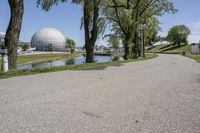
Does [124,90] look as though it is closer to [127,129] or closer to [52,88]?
[52,88]

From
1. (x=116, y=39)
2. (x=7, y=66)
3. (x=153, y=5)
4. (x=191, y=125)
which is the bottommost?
(x=191, y=125)

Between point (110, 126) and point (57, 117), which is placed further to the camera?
point (57, 117)

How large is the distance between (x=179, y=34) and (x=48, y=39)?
64144mm

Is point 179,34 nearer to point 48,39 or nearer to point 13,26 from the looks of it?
point 48,39

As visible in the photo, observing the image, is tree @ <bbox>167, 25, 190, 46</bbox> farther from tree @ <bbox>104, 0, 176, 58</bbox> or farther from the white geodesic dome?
tree @ <bbox>104, 0, 176, 58</bbox>

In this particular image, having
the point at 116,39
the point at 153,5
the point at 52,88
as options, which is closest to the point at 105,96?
the point at 52,88

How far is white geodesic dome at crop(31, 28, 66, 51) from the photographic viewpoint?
5079 inches

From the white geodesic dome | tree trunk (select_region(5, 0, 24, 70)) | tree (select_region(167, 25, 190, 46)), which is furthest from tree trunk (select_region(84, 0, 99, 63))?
the white geodesic dome

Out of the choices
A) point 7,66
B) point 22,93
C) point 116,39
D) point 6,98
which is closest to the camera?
point 6,98

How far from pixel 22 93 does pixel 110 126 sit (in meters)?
3.88

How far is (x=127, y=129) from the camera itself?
439cm

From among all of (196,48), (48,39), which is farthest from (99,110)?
(48,39)

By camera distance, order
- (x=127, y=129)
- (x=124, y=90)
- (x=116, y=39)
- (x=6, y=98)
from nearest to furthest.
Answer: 1. (x=127, y=129)
2. (x=6, y=98)
3. (x=124, y=90)
4. (x=116, y=39)

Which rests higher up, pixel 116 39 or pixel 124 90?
pixel 116 39
